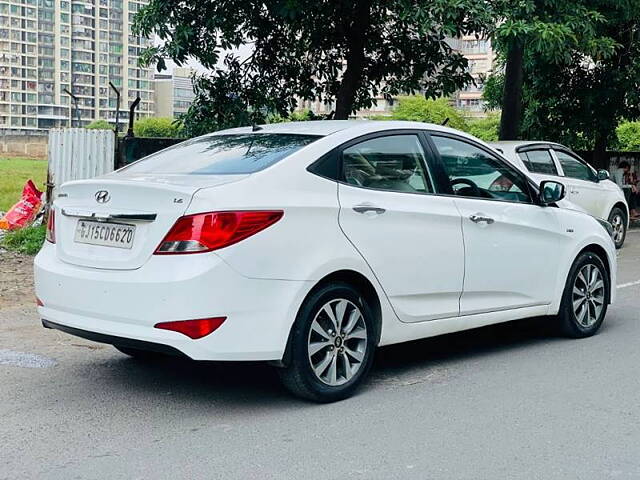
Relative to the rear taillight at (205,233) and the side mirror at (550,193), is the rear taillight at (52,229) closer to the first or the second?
the rear taillight at (205,233)

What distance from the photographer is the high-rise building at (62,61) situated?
129750mm

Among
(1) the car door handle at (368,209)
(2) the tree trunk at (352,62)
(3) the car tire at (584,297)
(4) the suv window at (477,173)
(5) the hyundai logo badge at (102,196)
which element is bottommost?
(3) the car tire at (584,297)

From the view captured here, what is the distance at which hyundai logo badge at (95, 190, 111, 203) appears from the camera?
5.15 metres

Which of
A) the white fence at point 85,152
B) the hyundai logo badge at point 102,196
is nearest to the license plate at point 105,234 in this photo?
the hyundai logo badge at point 102,196

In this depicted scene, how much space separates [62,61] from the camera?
13688 cm

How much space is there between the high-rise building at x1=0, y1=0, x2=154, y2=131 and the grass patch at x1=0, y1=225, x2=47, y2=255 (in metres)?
112

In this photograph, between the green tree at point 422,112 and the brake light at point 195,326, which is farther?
the green tree at point 422,112

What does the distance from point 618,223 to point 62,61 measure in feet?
434

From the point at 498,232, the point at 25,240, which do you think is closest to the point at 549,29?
the point at 498,232

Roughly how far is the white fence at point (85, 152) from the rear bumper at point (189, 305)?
8.02 meters

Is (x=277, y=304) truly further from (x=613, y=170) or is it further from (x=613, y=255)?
(x=613, y=170)

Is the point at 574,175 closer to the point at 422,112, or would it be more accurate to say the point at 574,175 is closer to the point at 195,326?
the point at 195,326

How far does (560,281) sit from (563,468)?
2820mm

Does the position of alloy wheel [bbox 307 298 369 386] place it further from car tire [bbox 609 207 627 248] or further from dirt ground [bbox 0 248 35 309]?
car tire [bbox 609 207 627 248]
